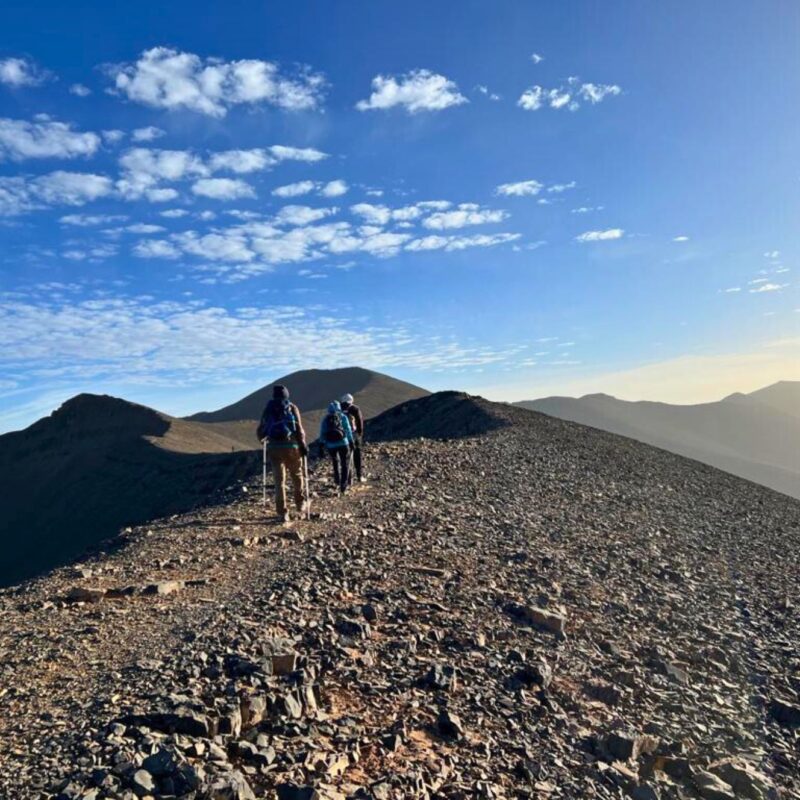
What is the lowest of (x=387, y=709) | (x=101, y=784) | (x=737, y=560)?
(x=737, y=560)

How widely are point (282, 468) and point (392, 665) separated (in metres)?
6.66

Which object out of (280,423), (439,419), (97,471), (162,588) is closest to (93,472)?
(97,471)

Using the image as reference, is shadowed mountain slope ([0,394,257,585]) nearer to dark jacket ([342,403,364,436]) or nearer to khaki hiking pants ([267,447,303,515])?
dark jacket ([342,403,364,436])

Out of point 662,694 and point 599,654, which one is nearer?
point 662,694

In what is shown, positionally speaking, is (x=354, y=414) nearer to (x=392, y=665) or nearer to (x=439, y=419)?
(x=392, y=665)

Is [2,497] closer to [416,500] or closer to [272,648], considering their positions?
[416,500]

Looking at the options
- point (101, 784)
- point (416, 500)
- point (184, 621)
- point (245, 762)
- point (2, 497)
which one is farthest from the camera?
point (2, 497)

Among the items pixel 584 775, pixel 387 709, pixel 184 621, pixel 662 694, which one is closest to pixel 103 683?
pixel 184 621

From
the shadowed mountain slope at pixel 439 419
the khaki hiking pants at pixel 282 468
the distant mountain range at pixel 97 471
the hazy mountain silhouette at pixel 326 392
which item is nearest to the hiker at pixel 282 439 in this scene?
the khaki hiking pants at pixel 282 468

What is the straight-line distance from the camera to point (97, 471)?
73250 mm

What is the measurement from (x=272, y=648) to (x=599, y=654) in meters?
4.77

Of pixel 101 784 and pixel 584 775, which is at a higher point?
pixel 101 784

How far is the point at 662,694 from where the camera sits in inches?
328

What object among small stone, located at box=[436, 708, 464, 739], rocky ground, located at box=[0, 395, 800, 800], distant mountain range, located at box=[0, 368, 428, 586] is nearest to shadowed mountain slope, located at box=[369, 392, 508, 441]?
distant mountain range, located at box=[0, 368, 428, 586]
